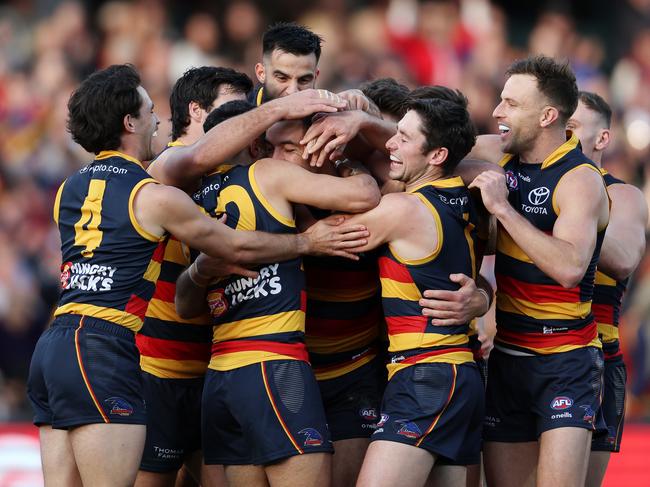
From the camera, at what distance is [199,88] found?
8195 mm

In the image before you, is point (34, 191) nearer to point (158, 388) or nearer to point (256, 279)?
point (158, 388)

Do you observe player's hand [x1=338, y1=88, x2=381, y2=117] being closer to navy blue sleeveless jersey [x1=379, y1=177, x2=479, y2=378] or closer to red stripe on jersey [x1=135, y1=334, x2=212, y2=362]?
navy blue sleeveless jersey [x1=379, y1=177, x2=479, y2=378]

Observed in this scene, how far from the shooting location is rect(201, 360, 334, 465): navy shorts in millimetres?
6621

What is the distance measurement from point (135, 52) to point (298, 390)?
10.7 meters

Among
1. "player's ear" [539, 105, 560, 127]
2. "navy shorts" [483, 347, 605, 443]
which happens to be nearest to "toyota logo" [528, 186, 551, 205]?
"player's ear" [539, 105, 560, 127]

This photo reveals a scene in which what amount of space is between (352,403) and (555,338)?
1.43 meters

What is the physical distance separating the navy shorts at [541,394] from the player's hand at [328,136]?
179 cm

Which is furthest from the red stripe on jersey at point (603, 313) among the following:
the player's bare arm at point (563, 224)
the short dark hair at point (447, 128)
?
the short dark hair at point (447, 128)

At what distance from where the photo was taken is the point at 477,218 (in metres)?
7.22

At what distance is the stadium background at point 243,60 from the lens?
1348 cm

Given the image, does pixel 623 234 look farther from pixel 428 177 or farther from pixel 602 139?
pixel 428 177

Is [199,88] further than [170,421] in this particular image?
Yes

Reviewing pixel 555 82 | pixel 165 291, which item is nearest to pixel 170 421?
pixel 165 291

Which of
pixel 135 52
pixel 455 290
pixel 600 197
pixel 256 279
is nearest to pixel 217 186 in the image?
pixel 256 279
